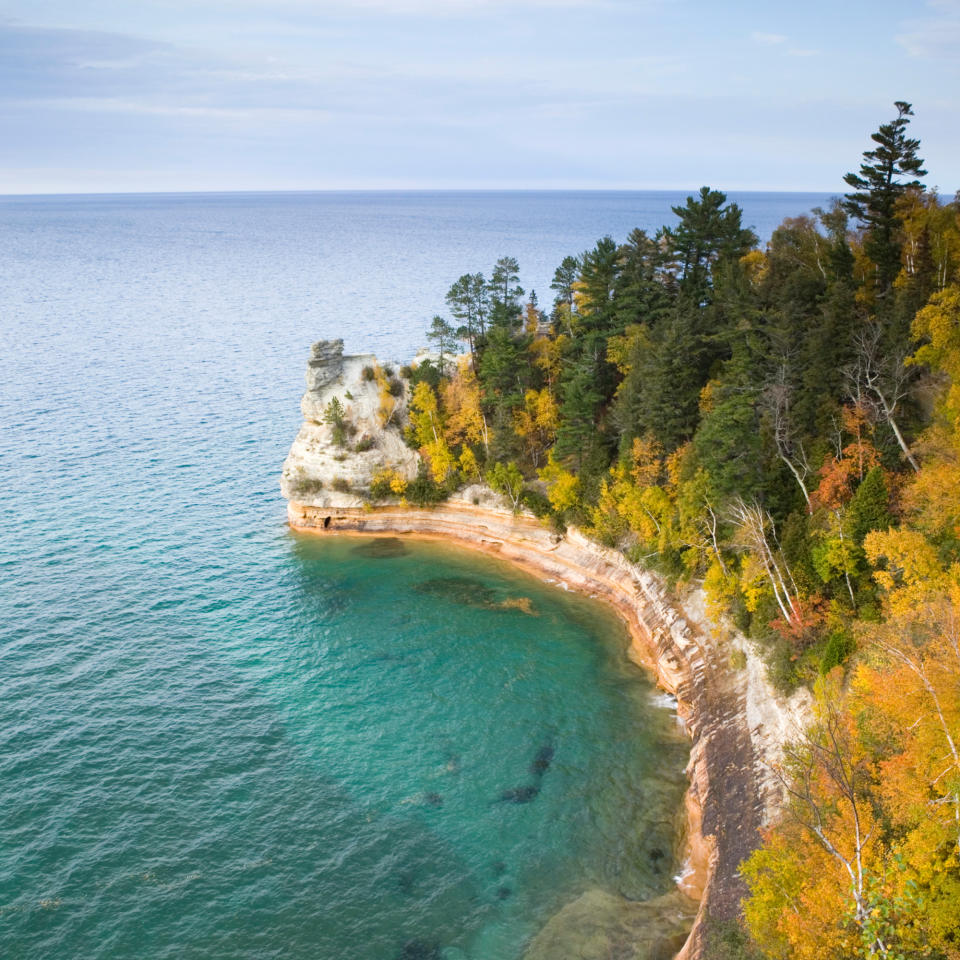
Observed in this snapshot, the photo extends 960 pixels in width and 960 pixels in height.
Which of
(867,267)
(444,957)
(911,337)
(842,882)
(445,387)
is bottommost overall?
(444,957)

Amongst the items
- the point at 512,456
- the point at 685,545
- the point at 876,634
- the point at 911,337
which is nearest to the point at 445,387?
the point at 512,456

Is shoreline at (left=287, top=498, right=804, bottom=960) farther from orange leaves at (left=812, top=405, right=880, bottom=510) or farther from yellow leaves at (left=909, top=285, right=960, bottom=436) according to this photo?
yellow leaves at (left=909, top=285, right=960, bottom=436)

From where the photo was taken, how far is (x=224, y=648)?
52.6m

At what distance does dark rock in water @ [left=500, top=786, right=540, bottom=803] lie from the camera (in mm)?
38938

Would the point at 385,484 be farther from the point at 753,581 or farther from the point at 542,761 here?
the point at 753,581

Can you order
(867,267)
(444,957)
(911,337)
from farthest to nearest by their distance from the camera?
(867,267) < (911,337) < (444,957)

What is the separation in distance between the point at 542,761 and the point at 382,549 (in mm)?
33020

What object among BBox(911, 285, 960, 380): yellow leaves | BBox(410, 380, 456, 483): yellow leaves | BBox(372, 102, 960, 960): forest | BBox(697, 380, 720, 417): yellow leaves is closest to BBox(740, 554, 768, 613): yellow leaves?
BBox(372, 102, 960, 960): forest

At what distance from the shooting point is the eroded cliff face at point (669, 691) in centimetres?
3123

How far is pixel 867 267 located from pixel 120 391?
3839 inches

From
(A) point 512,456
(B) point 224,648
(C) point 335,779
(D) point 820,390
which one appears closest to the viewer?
(C) point 335,779

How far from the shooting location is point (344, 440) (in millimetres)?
74562

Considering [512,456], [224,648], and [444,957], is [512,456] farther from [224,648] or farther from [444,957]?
[444,957]

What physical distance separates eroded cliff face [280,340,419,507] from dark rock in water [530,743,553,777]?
3798 cm
